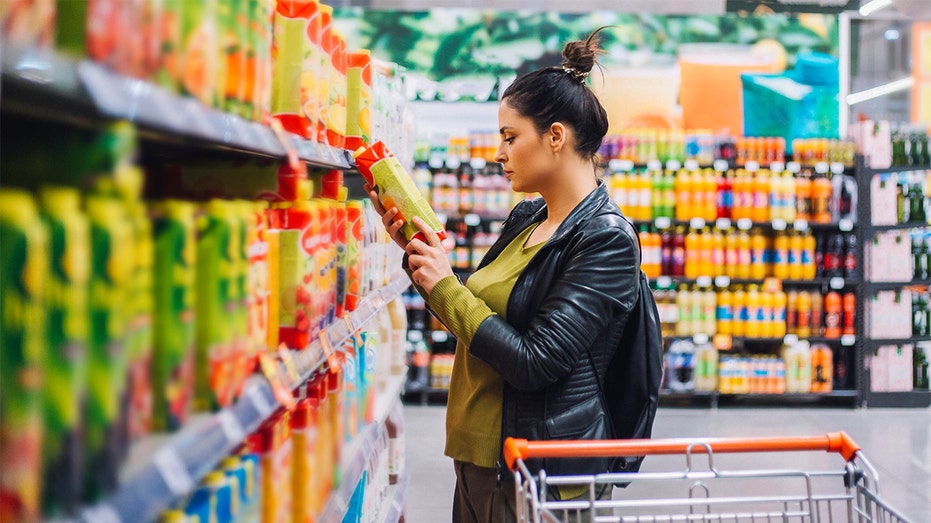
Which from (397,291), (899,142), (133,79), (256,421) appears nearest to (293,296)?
(256,421)

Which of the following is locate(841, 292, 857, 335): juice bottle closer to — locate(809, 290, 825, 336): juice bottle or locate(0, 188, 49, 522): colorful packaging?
locate(809, 290, 825, 336): juice bottle

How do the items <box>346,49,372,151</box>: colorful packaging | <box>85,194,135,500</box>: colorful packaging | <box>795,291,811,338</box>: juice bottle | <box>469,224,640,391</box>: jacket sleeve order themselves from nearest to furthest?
<box>85,194,135,500</box>: colorful packaging < <box>469,224,640,391</box>: jacket sleeve < <box>346,49,372,151</box>: colorful packaging < <box>795,291,811,338</box>: juice bottle

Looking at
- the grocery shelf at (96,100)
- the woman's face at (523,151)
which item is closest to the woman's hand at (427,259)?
the woman's face at (523,151)

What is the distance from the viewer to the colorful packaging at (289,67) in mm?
1705

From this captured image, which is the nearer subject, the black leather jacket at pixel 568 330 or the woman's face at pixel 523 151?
the black leather jacket at pixel 568 330

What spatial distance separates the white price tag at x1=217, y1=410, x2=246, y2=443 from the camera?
117cm

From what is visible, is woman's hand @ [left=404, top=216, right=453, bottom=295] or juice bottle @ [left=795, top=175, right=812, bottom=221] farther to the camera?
juice bottle @ [left=795, top=175, right=812, bottom=221]

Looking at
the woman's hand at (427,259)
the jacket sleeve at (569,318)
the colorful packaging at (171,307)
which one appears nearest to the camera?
the colorful packaging at (171,307)

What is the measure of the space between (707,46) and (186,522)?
28.5ft

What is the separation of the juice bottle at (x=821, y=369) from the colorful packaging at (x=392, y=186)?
235 inches

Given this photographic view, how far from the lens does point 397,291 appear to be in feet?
10.5

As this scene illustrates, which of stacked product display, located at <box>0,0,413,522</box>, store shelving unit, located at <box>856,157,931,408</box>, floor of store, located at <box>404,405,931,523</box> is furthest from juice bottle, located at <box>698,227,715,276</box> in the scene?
stacked product display, located at <box>0,0,413,522</box>

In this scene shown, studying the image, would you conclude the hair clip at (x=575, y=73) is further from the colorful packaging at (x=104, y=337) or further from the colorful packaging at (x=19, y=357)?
the colorful packaging at (x=19, y=357)

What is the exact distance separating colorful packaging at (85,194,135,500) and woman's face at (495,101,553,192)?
143cm
